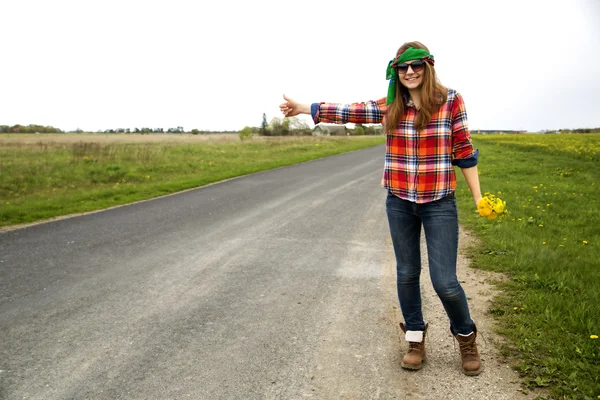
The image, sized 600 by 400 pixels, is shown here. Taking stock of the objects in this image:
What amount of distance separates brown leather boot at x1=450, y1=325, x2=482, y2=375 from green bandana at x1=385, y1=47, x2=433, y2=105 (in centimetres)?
165

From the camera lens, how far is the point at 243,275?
545 centimetres

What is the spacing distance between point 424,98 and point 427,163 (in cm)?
41

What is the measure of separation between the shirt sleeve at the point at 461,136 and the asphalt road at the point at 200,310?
149 centimetres

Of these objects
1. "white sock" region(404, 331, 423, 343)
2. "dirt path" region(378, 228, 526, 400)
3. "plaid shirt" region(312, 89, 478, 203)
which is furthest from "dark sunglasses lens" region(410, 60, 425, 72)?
"dirt path" region(378, 228, 526, 400)

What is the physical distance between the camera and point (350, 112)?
3.24 metres

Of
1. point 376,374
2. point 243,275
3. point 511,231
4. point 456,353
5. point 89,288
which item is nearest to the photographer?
point 376,374

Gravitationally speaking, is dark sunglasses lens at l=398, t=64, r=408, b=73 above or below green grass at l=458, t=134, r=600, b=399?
above

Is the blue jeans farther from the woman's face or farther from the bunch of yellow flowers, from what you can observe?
the woman's face

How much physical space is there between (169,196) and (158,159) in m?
9.82

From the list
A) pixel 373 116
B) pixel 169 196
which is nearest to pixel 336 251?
pixel 373 116

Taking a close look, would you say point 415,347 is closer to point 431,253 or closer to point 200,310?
point 431,253

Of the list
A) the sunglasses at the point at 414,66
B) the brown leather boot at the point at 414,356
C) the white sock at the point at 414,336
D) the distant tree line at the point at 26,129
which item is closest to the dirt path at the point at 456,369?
the brown leather boot at the point at 414,356

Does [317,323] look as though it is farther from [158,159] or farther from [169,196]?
[158,159]

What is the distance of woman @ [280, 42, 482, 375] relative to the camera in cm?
295
